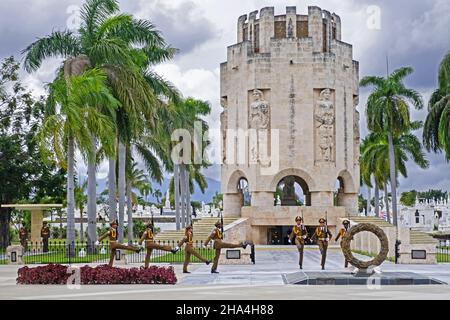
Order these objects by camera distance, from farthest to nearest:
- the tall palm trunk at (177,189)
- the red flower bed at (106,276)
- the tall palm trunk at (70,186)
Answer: the tall palm trunk at (177,189), the tall palm trunk at (70,186), the red flower bed at (106,276)

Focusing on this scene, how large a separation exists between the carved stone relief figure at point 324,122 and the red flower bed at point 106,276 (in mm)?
29957

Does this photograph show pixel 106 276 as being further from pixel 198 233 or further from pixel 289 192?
pixel 289 192

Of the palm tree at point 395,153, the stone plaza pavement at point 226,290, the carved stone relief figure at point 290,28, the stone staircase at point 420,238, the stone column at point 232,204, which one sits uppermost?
the carved stone relief figure at point 290,28

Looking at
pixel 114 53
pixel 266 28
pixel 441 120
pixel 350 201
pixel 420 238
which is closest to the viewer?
pixel 114 53

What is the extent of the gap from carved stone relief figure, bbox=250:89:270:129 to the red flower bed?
2921 cm

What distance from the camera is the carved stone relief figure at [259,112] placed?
49.4 meters

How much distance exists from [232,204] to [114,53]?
2145cm

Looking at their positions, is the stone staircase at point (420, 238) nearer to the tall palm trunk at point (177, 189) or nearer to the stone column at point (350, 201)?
the stone column at point (350, 201)

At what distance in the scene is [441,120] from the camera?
1580 inches

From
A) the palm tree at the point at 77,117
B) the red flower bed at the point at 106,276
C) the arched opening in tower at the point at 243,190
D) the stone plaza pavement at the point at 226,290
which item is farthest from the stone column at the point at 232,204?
the red flower bed at the point at 106,276

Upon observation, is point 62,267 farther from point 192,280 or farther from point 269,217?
point 269,217

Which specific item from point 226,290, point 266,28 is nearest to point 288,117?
point 266,28

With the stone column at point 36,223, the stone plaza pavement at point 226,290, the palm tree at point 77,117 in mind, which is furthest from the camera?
the stone column at point 36,223
